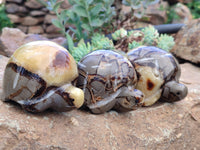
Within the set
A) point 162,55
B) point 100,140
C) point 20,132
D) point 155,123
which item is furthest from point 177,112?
point 20,132

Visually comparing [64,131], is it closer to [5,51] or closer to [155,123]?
[155,123]

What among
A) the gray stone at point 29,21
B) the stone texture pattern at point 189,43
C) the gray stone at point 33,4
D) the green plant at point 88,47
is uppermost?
the green plant at point 88,47

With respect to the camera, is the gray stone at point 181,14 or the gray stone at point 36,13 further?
the gray stone at point 181,14

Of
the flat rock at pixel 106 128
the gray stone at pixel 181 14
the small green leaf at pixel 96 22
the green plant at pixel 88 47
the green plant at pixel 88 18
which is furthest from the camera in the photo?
the gray stone at pixel 181 14

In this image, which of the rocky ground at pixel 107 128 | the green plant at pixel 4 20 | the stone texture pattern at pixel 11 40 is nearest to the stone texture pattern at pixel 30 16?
the green plant at pixel 4 20

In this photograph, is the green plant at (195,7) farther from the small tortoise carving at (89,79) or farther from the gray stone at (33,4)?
the small tortoise carving at (89,79)

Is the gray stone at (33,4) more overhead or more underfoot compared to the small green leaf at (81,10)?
more underfoot

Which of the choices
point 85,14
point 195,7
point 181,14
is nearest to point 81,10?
point 85,14

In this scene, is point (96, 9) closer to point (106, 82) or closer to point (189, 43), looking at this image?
point (106, 82)
